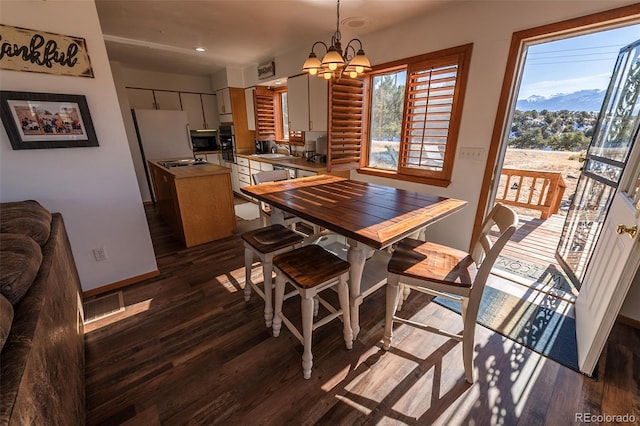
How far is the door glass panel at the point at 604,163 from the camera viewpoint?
187cm

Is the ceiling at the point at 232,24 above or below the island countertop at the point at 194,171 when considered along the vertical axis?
above

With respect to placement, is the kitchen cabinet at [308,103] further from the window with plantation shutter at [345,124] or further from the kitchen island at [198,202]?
the kitchen island at [198,202]

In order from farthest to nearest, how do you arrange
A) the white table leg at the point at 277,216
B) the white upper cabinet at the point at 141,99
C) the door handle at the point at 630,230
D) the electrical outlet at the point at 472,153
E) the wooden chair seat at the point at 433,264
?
the white upper cabinet at the point at 141,99
the electrical outlet at the point at 472,153
the white table leg at the point at 277,216
the wooden chair seat at the point at 433,264
the door handle at the point at 630,230

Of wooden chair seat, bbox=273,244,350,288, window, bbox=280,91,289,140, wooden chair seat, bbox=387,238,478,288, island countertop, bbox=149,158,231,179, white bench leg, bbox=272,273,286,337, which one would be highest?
window, bbox=280,91,289,140

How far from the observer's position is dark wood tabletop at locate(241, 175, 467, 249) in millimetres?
1316

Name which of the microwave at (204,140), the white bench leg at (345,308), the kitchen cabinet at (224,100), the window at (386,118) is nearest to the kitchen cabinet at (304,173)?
the window at (386,118)

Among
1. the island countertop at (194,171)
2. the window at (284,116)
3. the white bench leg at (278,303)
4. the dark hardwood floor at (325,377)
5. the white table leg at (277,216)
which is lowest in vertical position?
the dark hardwood floor at (325,377)

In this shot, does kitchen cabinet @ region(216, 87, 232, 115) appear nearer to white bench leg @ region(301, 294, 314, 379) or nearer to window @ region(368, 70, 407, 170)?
window @ region(368, 70, 407, 170)

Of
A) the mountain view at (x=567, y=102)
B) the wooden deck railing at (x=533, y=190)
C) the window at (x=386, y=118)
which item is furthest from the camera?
the wooden deck railing at (x=533, y=190)

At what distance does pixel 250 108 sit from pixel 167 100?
5.58ft

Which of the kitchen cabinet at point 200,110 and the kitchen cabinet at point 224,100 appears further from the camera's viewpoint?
the kitchen cabinet at point 200,110

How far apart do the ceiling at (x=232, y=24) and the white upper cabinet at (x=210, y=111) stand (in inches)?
59.4

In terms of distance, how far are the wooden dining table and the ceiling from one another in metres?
1.70

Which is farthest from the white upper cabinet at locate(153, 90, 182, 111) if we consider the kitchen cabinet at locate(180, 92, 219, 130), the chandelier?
the chandelier
